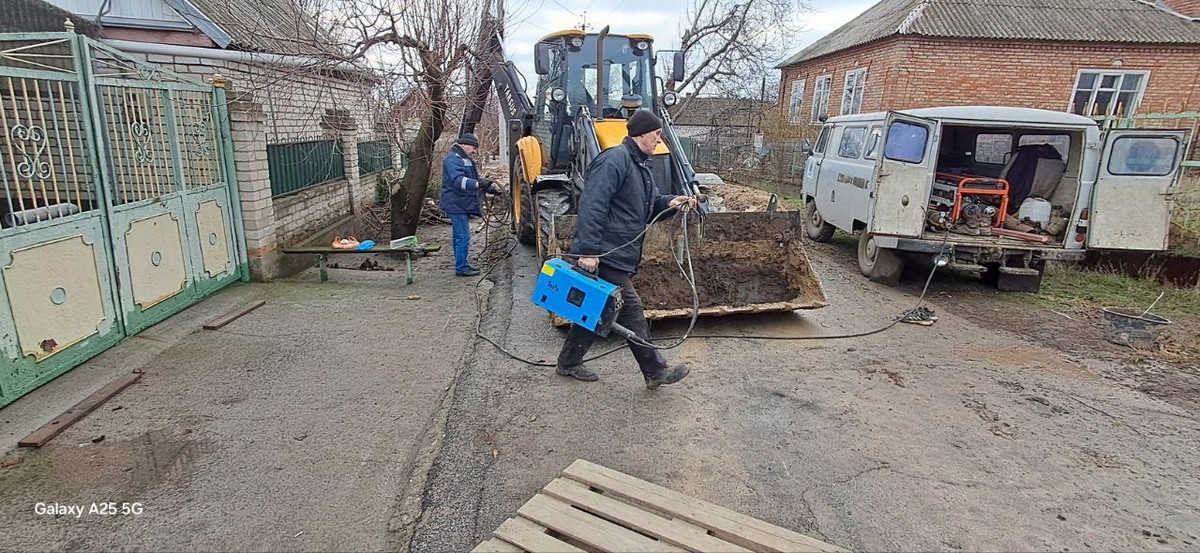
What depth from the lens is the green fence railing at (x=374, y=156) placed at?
1052 centimetres

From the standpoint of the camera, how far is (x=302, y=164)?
776 cm

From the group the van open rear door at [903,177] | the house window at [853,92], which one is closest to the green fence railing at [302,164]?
the van open rear door at [903,177]

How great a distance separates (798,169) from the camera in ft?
56.9

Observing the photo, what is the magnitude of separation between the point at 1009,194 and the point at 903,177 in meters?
2.11

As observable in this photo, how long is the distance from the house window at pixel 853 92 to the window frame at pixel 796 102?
331cm

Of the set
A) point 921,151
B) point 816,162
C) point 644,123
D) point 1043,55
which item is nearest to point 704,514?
point 644,123

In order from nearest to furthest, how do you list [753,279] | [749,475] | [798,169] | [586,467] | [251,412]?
[586,467], [749,475], [251,412], [753,279], [798,169]

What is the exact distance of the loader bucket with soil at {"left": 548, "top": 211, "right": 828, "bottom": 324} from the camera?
5.44 metres

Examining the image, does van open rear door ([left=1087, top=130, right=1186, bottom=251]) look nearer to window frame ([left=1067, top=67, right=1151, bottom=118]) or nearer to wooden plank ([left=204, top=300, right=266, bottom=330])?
Result: wooden plank ([left=204, top=300, right=266, bottom=330])

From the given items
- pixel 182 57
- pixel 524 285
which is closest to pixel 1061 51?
pixel 524 285

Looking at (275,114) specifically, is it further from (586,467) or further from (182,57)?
(586,467)

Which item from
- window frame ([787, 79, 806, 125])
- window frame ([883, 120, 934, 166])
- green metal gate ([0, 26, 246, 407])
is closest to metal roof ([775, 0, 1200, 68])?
window frame ([787, 79, 806, 125])

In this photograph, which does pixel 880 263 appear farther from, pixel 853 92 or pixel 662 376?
pixel 853 92

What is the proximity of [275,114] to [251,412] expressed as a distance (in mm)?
4809
